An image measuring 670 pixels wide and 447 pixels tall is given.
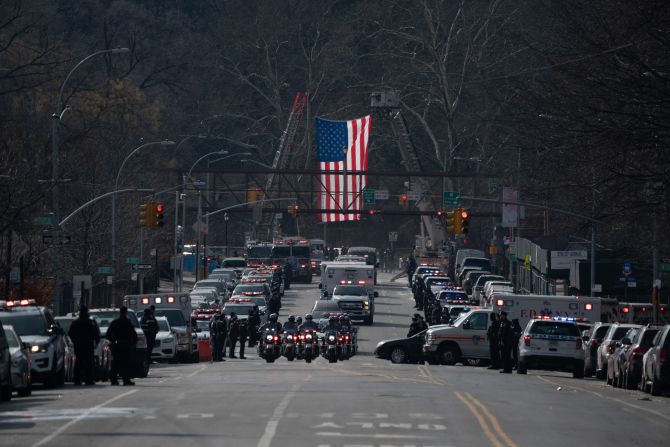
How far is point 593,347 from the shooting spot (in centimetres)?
4131

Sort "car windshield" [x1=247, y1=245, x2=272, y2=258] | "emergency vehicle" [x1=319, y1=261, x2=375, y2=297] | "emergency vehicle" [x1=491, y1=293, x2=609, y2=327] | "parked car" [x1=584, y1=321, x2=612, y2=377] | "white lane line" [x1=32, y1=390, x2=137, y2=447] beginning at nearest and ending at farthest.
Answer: "white lane line" [x1=32, y1=390, x2=137, y2=447]
"parked car" [x1=584, y1=321, x2=612, y2=377]
"emergency vehicle" [x1=491, y1=293, x2=609, y2=327]
"emergency vehicle" [x1=319, y1=261, x2=375, y2=297]
"car windshield" [x1=247, y1=245, x2=272, y2=258]

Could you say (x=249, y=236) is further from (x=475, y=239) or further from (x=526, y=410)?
(x=526, y=410)

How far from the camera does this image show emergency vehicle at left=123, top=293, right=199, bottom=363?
45.2 meters

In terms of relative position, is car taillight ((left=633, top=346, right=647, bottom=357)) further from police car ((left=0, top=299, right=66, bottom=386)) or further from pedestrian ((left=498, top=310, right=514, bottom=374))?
police car ((left=0, top=299, right=66, bottom=386))

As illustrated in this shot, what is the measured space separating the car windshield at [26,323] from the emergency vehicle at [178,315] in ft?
49.3

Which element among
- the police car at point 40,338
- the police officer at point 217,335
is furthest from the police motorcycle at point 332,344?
the police car at point 40,338

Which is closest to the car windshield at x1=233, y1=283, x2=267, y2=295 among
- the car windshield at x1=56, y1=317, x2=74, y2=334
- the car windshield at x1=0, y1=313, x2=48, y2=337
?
the car windshield at x1=56, y1=317, x2=74, y2=334

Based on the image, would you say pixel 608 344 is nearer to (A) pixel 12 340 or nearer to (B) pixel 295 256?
(A) pixel 12 340

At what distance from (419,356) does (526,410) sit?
20.7 m

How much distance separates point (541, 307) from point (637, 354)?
47.0 ft

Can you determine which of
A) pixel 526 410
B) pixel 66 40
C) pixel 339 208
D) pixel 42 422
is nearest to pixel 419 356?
pixel 526 410

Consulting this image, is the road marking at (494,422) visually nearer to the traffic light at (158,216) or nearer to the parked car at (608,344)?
the parked car at (608,344)

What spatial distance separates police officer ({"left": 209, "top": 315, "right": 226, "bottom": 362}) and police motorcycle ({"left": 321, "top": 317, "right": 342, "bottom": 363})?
3125 millimetres

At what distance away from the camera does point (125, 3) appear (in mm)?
117812
